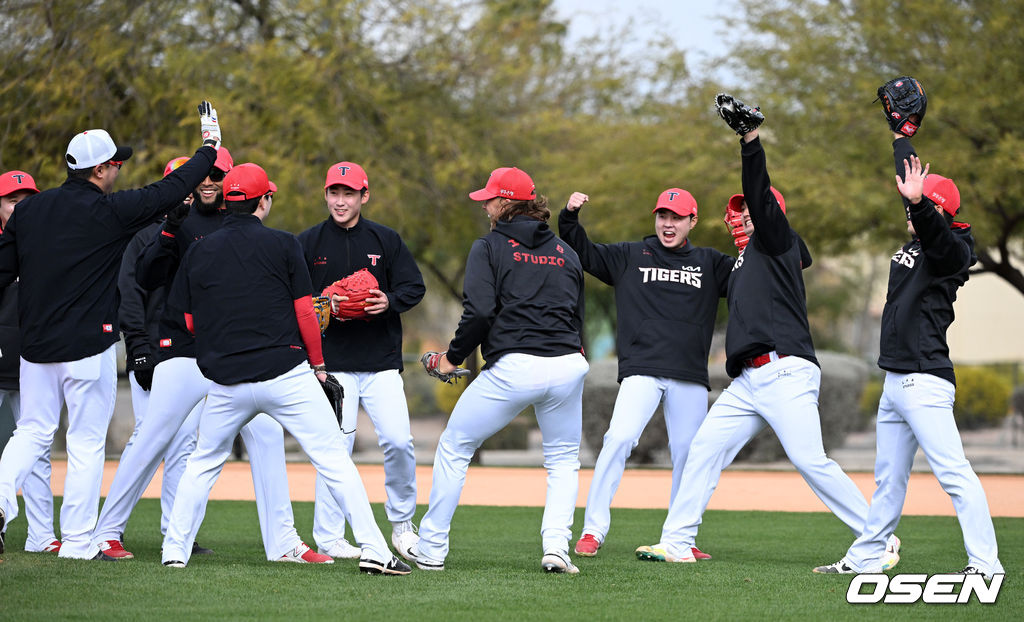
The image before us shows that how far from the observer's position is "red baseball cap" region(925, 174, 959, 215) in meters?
7.27

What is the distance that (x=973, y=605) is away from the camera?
623cm

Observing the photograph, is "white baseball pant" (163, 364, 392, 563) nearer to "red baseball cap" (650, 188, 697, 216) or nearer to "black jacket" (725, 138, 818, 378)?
"black jacket" (725, 138, 818, 378)

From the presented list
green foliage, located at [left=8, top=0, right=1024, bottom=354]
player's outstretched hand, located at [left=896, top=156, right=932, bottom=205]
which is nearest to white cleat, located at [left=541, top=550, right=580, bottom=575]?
player's outstretched hand, located at [left=896, top=156, right=932, bottom=205]

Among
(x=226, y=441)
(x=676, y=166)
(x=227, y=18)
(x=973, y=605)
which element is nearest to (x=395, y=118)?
(x=227, y=18)

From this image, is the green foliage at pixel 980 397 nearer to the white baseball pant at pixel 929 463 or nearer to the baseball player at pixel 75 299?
the white baseball pant at pixel 929 463

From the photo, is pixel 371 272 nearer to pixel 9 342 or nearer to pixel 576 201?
pixel 576 201

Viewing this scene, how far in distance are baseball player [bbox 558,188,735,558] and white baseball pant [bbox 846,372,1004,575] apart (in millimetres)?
1284

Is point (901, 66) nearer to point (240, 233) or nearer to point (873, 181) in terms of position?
point (873, 181)

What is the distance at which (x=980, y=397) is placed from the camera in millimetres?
21469

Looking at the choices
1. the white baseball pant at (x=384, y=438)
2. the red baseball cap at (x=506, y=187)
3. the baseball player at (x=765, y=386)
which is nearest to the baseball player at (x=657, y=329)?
the baseball player at (x=765, y=386)

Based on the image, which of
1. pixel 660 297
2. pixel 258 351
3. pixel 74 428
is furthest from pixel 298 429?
pixel 660 297

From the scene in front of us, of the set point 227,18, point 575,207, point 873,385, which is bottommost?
point 873,385

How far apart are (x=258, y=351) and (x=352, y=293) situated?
1.11 metres

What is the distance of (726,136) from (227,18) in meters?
7.66
